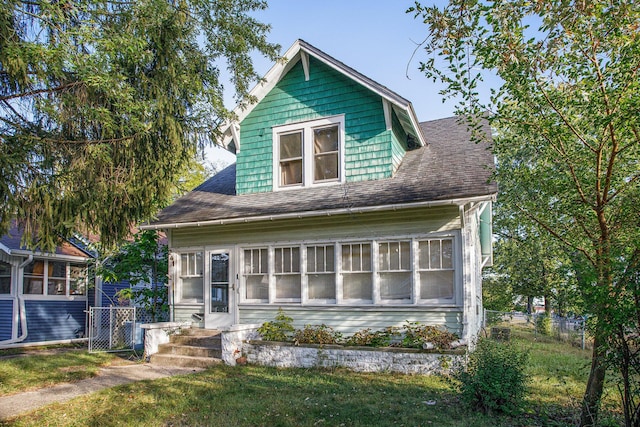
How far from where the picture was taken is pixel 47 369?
9219 millimetres

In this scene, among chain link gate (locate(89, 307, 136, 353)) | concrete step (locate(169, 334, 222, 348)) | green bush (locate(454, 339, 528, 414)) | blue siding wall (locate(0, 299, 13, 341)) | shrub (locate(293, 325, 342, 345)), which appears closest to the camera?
green bush (locate(454, 339, 528, 414))

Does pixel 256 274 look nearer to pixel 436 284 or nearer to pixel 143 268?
pixel 143 268

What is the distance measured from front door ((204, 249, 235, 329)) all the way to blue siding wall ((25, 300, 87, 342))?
667 cm

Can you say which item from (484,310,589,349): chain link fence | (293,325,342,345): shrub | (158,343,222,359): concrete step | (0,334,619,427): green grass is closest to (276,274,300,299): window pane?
(293,325,342,345): shrub

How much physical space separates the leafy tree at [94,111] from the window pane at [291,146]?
13.8 feet

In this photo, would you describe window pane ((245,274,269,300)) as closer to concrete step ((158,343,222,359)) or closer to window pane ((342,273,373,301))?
concrete step ((158,343,222,359))

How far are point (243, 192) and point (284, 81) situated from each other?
300cm

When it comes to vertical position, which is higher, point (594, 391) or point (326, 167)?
point (326, 167)

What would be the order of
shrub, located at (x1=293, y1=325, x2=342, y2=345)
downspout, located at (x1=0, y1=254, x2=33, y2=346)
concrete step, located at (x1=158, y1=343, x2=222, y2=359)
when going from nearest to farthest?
shrub, located at (x1=293, y1=325, x2=342, y2=345) < concrete step, located at (x1=158, y1=343, x2=222, y2=359) < downspout, located at (x1=0, y1=254, x2=33, y2=346)

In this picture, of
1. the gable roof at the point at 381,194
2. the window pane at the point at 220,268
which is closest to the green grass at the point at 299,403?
the window pane at the point at 220,268

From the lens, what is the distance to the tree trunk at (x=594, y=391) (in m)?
4.84

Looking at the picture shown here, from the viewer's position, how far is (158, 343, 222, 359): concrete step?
9641 mm

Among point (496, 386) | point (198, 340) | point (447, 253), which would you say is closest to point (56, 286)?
point (198, 340)

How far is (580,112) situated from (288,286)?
7099 mm
